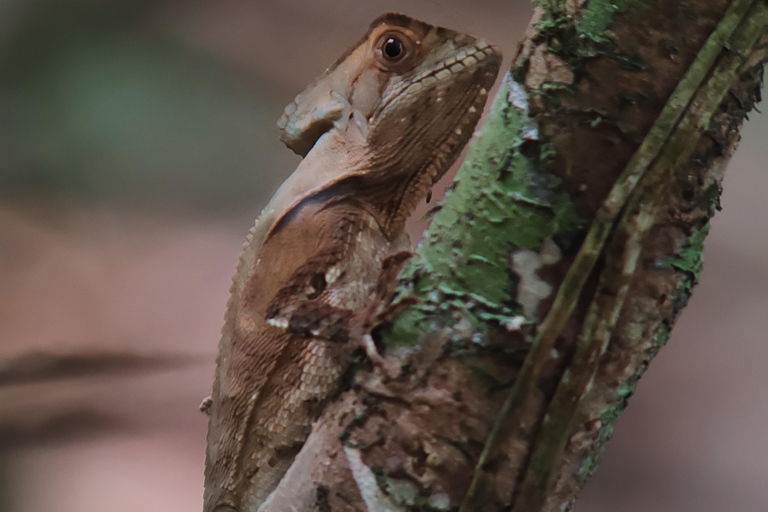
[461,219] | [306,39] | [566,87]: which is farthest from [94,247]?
[566,87]

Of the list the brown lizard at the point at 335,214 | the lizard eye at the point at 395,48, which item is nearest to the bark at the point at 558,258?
the brown lizard at the point at 335,214

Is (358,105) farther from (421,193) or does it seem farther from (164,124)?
(164,124)

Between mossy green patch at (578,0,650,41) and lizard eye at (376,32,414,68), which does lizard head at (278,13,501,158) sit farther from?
mossy green patch at (578,0,650,41)

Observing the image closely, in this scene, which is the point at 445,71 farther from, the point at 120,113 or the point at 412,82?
the point at 120,113

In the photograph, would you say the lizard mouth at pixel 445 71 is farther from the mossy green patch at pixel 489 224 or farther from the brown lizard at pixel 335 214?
the mossy green patch at pixel 489 224

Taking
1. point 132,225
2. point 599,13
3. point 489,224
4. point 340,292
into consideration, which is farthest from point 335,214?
point 132,225

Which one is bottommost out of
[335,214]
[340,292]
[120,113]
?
[340,292]
